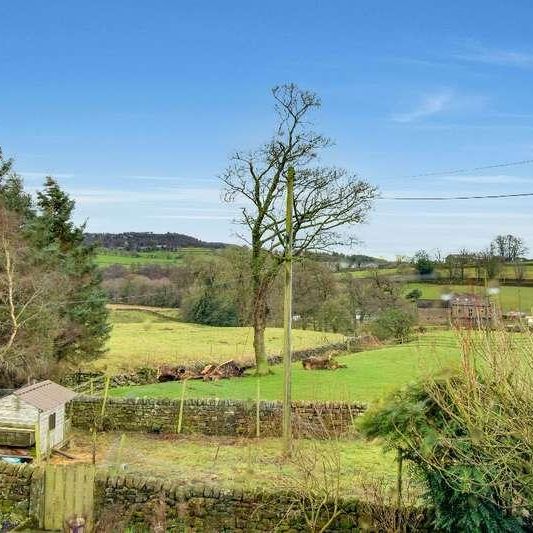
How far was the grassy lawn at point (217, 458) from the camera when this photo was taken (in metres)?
14.7

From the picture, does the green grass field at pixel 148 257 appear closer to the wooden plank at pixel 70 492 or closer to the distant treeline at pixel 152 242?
the distant treeline at pixel 152 242

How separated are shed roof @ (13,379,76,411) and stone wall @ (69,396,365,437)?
91.9 inches

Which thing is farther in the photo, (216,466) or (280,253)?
(280,253)

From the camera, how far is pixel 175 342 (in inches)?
1555

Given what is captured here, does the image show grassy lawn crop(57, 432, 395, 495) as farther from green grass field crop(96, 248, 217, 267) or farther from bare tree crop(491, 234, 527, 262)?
green grass field crop(96, 248, 217, 267)

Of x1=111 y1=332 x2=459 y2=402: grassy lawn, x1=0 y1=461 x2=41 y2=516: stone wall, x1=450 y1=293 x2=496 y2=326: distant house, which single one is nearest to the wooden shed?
x1=0 y1=461 x2=41 y2=516: stone wall

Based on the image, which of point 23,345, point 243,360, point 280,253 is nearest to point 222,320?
point 243,360

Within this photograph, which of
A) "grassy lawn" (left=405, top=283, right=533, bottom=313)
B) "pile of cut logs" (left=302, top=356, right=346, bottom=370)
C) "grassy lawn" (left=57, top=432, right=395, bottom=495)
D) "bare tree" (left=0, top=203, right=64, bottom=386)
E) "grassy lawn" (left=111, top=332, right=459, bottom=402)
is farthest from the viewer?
"pile of cut logs" (left=302, top=356, right=346, bottom=370)

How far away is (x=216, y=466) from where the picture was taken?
1628 cm

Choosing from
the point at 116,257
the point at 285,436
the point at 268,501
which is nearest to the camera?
the point at 268,501

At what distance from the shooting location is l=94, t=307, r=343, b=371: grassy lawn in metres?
33.3

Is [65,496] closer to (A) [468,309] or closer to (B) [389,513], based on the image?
(B) [389,513]

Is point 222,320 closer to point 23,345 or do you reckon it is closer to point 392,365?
point 392,365

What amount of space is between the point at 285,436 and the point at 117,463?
14.3ft
